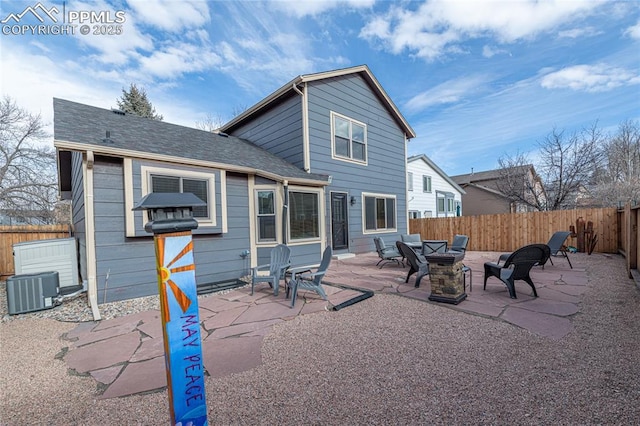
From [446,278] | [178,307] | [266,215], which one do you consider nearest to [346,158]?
[266,215]

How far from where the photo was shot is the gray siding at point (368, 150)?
909 centimetres

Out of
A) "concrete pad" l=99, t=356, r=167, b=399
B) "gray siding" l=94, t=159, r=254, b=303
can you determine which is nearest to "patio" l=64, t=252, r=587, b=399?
"concrete pad" l=99, t=356, r=167, b=399

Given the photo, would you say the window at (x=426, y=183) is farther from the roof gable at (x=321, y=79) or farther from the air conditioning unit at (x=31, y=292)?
the air conditioning unit at (x=31, y=292)

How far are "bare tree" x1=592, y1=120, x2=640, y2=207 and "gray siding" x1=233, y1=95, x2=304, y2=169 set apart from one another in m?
17.4

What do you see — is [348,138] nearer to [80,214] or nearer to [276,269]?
[276,269]

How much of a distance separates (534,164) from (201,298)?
19.0 meters

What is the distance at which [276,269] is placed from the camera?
213 inches

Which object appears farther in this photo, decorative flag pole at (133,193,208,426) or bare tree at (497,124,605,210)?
bare tree at (497,124,605,210)

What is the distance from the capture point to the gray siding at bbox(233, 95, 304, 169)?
888cm

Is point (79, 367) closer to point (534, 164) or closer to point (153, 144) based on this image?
point (153, 144)

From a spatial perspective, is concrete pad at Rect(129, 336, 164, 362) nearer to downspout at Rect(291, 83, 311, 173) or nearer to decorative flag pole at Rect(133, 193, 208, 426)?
decorative flag pole at Rect(133, 193, 208, 426)

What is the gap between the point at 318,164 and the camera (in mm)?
9000

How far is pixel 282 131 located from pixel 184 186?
4674mm

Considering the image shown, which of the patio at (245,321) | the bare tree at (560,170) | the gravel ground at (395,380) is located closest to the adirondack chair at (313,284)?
the patio at (245,321)
